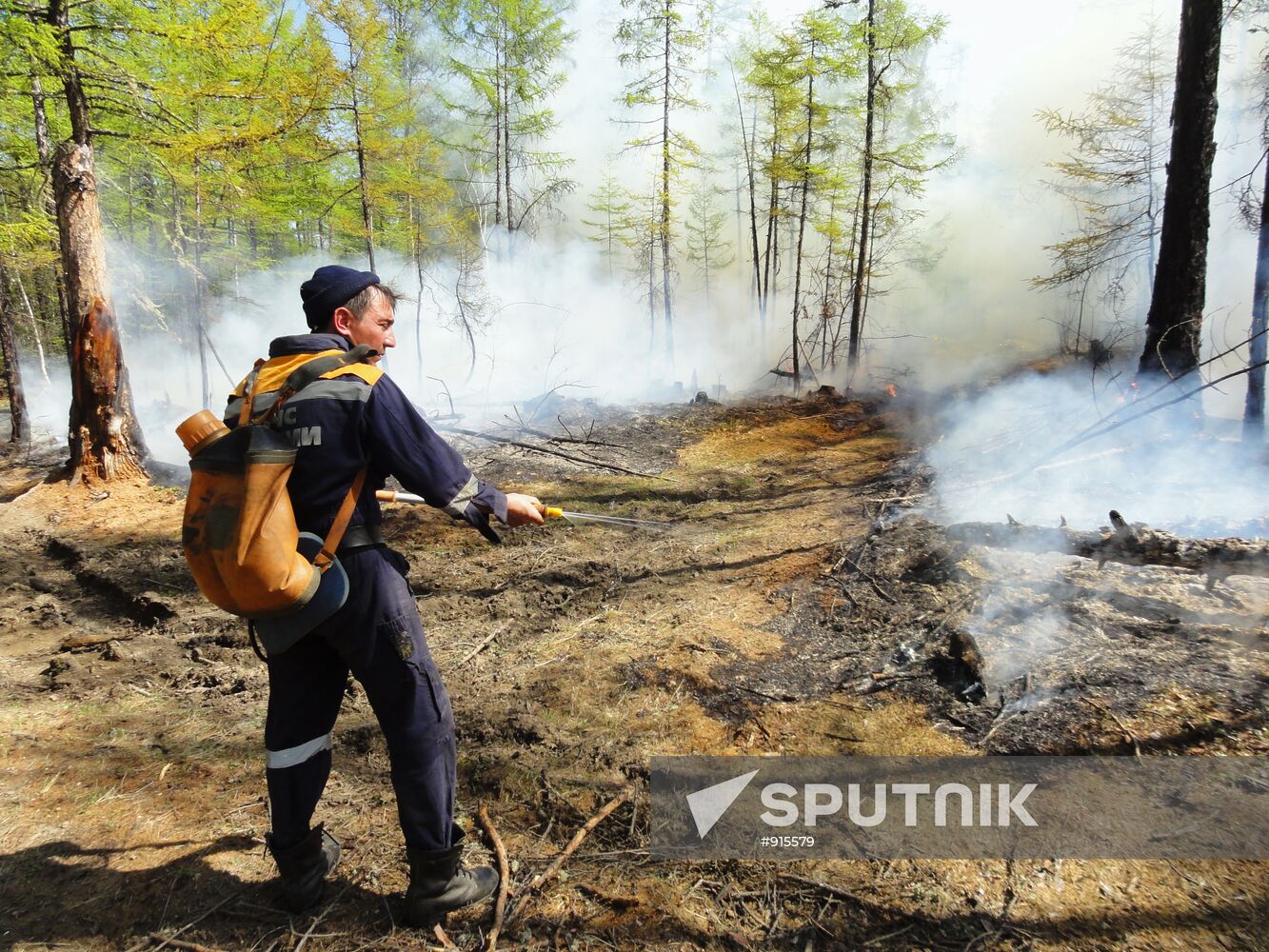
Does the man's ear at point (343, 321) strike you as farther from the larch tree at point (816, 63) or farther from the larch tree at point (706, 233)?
the larch tree at point (706, 233)

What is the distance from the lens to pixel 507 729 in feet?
11.0

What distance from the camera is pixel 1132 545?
13.4 ft

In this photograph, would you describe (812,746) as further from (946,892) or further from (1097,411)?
(1097,411)

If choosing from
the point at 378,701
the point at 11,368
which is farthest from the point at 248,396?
the point at 11,368

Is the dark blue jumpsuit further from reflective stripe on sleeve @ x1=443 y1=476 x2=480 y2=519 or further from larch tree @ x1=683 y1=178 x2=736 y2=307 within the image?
larch tree @ x1=683 y1=178 x2=736 y2=307

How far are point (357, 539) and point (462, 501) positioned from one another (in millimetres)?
371

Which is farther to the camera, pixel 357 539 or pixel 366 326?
pixel 366 326

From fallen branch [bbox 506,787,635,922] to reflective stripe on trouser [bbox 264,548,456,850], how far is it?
369mm

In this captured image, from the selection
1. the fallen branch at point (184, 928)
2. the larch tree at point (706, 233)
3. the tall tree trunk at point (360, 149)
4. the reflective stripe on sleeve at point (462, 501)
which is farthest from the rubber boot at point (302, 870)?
the larch tree at point (706, 233)

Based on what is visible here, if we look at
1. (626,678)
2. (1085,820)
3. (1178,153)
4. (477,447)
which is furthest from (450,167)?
(1085,820)

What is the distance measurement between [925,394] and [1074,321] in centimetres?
1445

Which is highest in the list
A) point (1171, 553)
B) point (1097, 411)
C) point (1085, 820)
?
point (1097, 411)

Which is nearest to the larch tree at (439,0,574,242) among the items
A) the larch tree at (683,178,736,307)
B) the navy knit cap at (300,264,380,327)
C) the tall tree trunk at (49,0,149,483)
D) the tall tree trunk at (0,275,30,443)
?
the larch tree at (683,178,736,307)

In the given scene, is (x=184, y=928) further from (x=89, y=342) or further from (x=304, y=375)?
(x=89, y=342)
